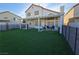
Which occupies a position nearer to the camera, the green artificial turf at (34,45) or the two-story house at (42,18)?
the green artificial turf at (34,45)

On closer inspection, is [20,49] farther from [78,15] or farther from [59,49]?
[78,15]

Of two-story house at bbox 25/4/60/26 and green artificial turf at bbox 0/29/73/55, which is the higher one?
two-story house at bbox 25/4/60/26

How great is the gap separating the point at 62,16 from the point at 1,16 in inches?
87.2

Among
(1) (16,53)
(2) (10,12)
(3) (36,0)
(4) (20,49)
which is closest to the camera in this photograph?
(3) (36,0)

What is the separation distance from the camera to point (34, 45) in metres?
4.43

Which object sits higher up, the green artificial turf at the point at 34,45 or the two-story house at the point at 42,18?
the two-story house at the point at 42,18

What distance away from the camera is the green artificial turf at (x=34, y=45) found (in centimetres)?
398

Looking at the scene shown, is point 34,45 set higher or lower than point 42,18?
lower

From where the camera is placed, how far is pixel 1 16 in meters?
4.59

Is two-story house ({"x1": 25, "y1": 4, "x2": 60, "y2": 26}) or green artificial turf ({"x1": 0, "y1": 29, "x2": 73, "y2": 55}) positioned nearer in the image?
green artificial turf ({"x1": 0, "y1": 29, "x2": 73, "y2": 55})

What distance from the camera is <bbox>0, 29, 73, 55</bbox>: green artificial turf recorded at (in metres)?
3.98

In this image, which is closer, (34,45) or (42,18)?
(34,45)
